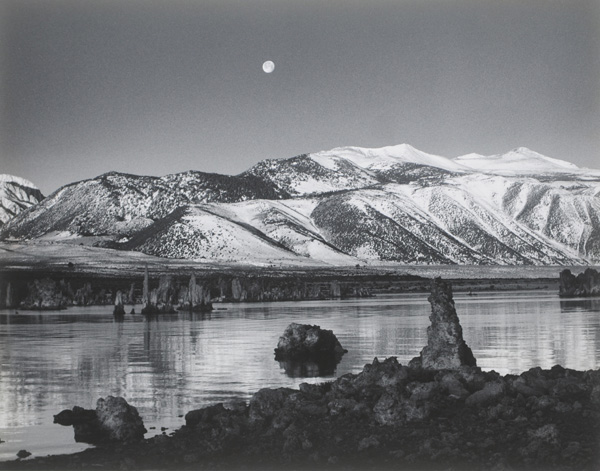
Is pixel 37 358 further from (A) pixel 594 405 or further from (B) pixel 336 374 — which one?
(A) pixel 594 405

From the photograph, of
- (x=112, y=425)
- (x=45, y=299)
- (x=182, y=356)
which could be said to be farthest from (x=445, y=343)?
(x=45, y=299)

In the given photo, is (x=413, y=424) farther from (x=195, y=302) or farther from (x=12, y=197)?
(x=12, y=197)

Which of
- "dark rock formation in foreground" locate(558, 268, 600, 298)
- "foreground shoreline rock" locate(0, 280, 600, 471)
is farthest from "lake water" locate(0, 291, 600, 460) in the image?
"dark rock formation in foreground" locate(558, 268, 600, 298)

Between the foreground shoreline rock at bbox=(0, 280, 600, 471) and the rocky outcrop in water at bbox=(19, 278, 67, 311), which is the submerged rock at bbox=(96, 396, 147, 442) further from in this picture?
the rocky outcrop in water at bbox=(19, 278, 67, 311)

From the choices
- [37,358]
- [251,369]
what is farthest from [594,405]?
[37,358]

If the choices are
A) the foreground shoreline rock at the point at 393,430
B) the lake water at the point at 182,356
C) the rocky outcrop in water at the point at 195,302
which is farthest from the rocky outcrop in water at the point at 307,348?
the rocky outcrop in water at the point at 195,302

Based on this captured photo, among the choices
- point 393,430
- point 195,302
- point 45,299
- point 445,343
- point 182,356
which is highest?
point 45,299

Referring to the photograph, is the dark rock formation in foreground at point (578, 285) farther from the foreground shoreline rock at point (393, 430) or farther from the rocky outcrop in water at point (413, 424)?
the foreground shoreline rock at point (393, 430)
